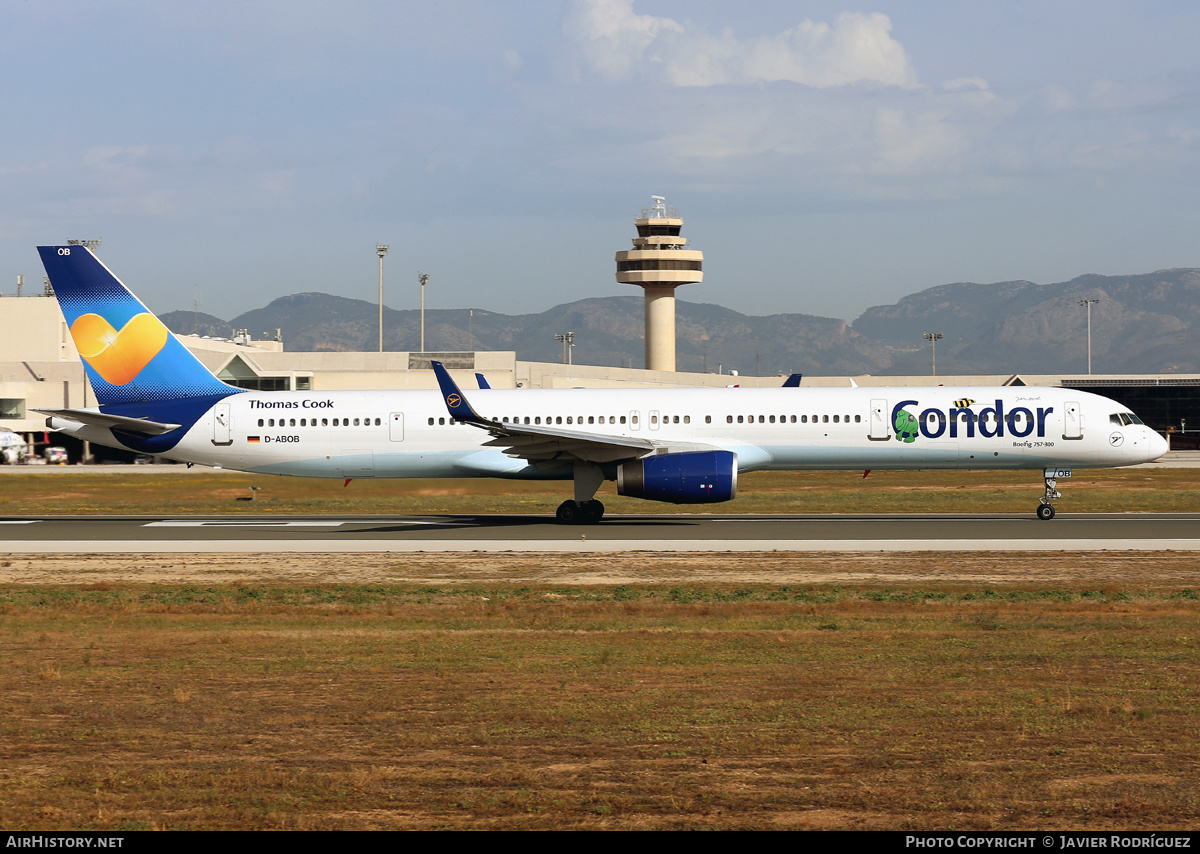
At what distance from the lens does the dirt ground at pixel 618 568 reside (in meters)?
23.1

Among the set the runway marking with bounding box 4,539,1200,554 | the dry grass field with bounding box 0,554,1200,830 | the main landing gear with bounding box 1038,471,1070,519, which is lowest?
the dry grass field with bounding box 0,554,1200,830

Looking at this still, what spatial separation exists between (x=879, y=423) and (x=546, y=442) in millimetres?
10254

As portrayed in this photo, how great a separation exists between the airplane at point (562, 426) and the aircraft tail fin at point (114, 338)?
1.8 inches

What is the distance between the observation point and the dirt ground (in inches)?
909

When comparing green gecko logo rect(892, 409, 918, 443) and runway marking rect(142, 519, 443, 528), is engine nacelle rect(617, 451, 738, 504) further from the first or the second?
runway marking rect(142, 519, 443, 528)

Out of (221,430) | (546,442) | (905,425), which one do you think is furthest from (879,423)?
(221,430)

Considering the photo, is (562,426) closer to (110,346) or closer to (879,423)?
(879,423)

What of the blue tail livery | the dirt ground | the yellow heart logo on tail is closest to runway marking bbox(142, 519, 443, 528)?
the blue tail livery

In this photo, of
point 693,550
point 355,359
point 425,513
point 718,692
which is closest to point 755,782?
point 718,692

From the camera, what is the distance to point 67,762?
9.97 meters

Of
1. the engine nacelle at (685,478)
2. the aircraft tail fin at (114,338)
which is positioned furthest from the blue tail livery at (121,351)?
the engine nacelle at (685,478)

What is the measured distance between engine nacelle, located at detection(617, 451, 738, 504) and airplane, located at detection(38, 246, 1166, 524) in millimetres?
84

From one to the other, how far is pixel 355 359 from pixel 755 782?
9352 centimetres
